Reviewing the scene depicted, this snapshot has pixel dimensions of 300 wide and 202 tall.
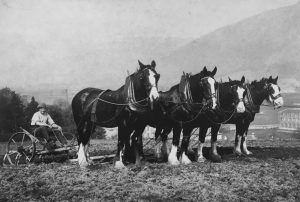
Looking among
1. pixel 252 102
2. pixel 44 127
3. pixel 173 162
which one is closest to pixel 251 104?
pixel 252 102

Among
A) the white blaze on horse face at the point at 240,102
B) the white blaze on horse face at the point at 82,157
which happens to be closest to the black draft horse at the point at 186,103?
the white blaze on horse face at the point at 82,157

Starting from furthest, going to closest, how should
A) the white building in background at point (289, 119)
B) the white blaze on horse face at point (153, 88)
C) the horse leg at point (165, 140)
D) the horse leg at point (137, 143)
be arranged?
the white building in background at point (289, 119)
the horse leg at point (165, 140)
the horse leg at point (137, 143)
the white blaze on horse face at point (153, 88)

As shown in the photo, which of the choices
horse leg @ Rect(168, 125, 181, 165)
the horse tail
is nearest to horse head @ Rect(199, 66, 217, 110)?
horse leg @ Rect(168, 125, 181, 165)

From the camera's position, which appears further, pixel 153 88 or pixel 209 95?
pixel 209 95

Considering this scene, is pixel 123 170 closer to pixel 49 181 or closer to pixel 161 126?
pixel 49 181

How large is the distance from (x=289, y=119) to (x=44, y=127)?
231 feet

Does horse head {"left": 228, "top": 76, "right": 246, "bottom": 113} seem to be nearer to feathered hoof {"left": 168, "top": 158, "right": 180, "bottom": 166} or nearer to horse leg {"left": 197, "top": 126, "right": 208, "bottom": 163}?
horse leg {"left": 197, "top": 126, "right": 208, "bottom": 163}

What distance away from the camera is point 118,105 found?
1026 cm

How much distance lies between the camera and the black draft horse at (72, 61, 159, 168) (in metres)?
9.75

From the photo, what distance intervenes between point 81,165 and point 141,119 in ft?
6.77

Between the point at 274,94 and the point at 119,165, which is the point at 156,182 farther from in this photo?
the point at 274,94

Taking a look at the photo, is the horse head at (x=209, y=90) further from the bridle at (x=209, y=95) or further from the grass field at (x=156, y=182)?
the grass field at (x=156, y=182)

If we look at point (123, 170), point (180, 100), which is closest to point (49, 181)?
point (123, 170)

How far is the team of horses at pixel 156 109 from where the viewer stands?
9.98 metres
